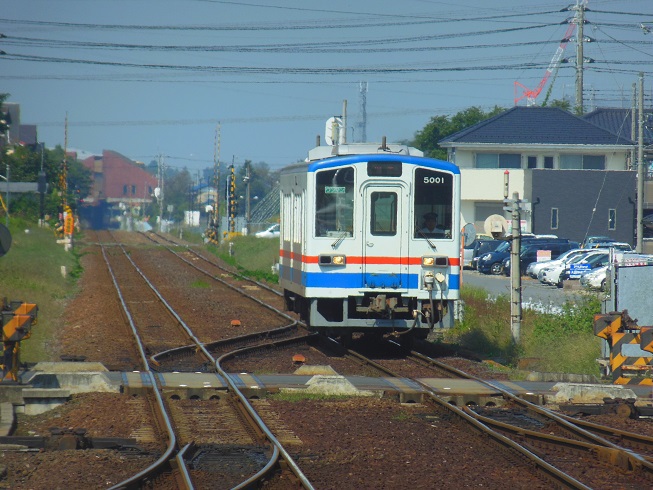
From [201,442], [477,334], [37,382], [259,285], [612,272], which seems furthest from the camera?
[259,285]

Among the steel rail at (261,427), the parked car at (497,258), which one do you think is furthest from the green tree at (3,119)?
the steel rail at (261,427)

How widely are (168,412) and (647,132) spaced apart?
2109 inches

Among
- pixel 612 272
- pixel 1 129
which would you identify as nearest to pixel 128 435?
pixel 612 272

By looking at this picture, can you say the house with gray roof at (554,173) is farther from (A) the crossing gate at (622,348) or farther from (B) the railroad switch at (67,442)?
(B) the railroad switch at (67,442)

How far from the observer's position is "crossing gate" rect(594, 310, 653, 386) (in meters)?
12.8

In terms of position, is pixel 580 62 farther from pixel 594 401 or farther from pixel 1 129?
pixel 594 401

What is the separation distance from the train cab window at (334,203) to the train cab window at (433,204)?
1.01 meters

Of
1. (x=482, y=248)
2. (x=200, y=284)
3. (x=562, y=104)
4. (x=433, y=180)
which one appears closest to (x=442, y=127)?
(x=562, y=104)

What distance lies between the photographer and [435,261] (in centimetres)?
1480

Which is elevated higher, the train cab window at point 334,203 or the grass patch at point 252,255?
the train cab window at point 334,203

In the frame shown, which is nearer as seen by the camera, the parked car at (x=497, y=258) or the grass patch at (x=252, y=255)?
the grass patch at (x=252, y=255)

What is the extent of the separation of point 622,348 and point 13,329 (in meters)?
7.91

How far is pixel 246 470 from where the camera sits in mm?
7883

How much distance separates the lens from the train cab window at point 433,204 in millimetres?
14844
